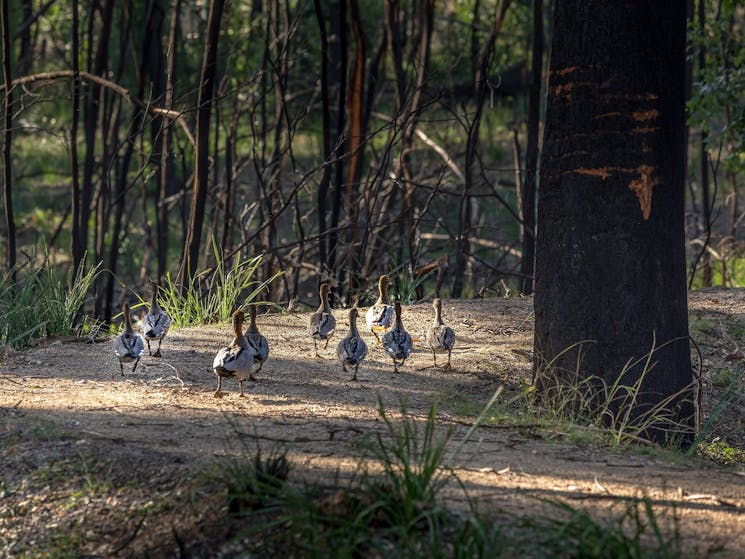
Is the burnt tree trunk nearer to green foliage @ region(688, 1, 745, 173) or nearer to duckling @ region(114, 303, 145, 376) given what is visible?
duckling @ region(114, 303, 145, 376)

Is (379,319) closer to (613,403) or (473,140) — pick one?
(613,403)

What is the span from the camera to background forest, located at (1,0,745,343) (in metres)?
10.2

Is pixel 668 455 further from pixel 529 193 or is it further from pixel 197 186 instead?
pixel 529 193

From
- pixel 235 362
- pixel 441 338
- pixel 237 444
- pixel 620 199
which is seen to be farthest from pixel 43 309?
pixel 620 199

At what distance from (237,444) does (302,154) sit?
18.0 meters

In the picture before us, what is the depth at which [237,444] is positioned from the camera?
→ 209 inches

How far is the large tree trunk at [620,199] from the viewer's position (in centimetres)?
640

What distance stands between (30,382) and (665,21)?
183 inches

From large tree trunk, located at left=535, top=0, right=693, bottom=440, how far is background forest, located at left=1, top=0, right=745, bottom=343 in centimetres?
321

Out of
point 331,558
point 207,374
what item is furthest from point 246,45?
point 331,558

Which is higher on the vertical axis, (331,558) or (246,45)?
(246,45)

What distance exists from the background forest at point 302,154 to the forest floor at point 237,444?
78.0 inches

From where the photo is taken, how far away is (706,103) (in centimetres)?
1188

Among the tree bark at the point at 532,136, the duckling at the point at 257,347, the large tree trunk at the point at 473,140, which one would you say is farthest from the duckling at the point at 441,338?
the tree bark at the point at 532,136
